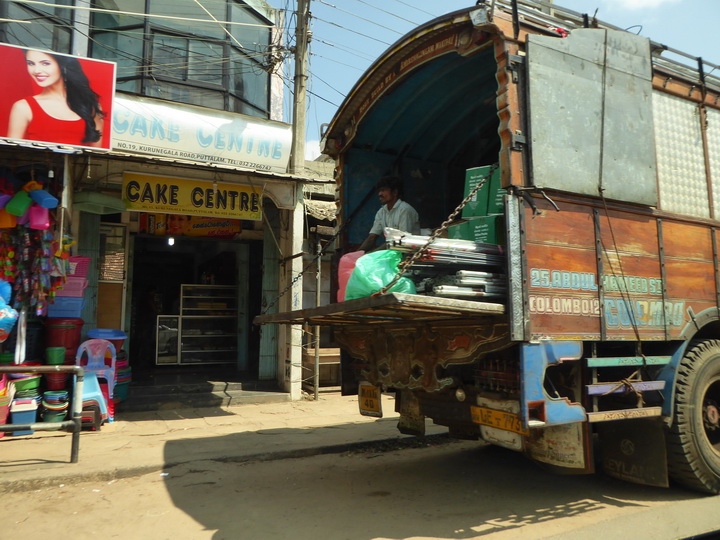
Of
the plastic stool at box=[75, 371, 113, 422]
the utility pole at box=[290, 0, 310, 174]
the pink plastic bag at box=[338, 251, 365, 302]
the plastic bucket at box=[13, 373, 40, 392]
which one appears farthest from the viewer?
the utility pole at box=[290, 0, 310, 174]

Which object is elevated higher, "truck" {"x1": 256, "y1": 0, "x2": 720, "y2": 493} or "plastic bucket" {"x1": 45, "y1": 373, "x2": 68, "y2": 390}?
"truck" {"x1": 256, "y1": 0, "x2": 720, "y2": 493}

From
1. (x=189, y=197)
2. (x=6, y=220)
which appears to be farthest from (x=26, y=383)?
(x=189, y=197)

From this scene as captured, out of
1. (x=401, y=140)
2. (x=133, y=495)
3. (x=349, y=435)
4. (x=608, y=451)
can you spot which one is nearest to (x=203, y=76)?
(x=401, y=140)

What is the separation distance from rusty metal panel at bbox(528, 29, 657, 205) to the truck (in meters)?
0.01

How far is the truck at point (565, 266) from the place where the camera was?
341cm

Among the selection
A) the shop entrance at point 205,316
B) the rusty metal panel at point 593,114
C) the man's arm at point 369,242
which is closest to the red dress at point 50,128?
the shop entrance at point 205,316

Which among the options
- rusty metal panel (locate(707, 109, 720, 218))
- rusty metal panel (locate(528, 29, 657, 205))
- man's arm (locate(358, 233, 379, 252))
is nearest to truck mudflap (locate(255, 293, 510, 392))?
man's arm (locate(358, 233, 379, 252))

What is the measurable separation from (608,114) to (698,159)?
1268mm

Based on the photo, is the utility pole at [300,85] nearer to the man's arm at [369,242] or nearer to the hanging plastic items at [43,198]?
the hanging plastic items at [43,198]

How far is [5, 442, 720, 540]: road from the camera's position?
353 centimetres

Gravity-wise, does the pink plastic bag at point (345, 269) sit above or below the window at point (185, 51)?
below

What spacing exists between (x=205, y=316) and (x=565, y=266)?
8.74 m

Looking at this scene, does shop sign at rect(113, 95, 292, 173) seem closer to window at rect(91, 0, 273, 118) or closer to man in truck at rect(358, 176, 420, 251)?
window at rect(91, 0, 273, 118)

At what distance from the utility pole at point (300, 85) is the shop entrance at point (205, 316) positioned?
231 cm
